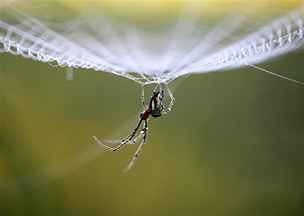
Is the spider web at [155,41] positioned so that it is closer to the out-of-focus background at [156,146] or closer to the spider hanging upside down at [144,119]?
the spider hanging upside down at [144,119]

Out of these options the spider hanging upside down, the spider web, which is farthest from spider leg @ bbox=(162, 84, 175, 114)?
the spider web

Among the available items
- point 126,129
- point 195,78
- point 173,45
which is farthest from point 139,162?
point 173,45

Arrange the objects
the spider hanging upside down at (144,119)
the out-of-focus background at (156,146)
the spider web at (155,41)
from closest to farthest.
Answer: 1. the spider web at (155,41)
2. the spider hanging upside down at (144,119)
3. the out-of-focus background at (156,146)

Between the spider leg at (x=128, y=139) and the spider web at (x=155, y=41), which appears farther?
the spider leg at (x=128, y=139)

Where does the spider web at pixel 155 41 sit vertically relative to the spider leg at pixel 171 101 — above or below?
above

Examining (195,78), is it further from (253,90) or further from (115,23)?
(115,23)

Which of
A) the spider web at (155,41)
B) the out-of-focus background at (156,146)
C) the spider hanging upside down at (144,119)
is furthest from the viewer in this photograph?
the out-of-focus background at (156,146)

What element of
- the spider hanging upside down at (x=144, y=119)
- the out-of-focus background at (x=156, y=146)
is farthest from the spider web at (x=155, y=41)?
the out-of-focus background at (x=156, y=146)

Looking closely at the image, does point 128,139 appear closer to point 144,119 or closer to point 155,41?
point 144,119
